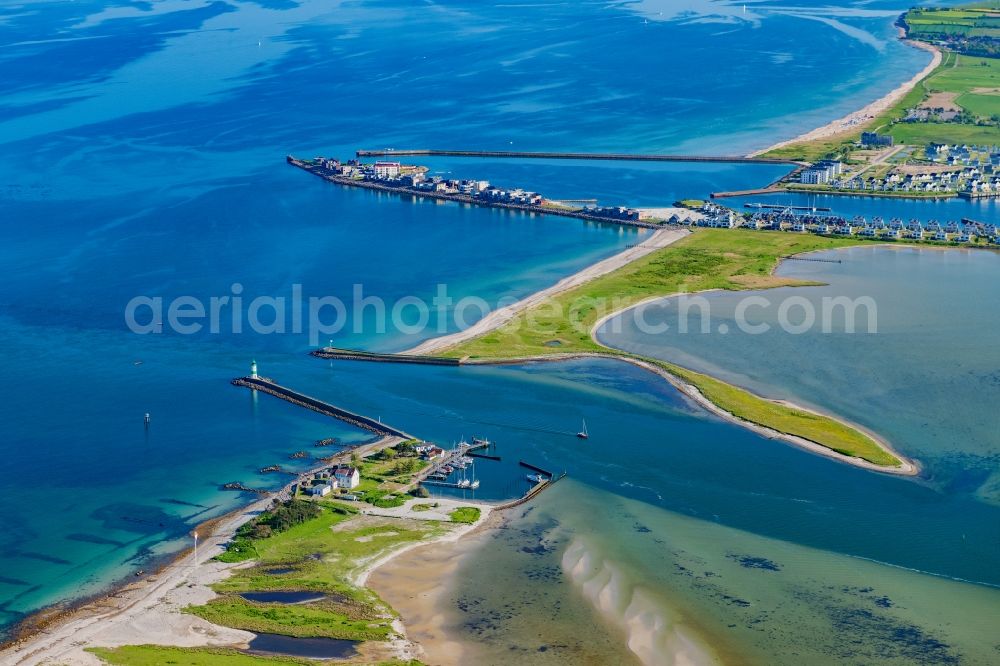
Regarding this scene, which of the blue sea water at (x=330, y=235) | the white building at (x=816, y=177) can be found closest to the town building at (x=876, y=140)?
the blue sea water at (x=330, y=235)

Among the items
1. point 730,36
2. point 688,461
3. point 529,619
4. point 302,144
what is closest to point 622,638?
point 529,619

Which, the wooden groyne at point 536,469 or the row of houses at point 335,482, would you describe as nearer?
the row of houses at point 335,482

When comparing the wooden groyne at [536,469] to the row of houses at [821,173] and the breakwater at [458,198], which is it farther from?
the row of houses at [821,173]

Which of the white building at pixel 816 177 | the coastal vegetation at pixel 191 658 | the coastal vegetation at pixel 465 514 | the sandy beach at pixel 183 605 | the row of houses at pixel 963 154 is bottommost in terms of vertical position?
the coastal vegetation at pixel 191 658

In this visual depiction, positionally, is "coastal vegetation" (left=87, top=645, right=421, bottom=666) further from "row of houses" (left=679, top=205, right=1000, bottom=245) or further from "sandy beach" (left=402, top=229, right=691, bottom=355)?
"row of houses" (left=679, top=205, right=1000, bottom=245)

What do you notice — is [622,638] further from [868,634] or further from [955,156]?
[955,156]

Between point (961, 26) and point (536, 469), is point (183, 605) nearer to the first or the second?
point (536, 469)
